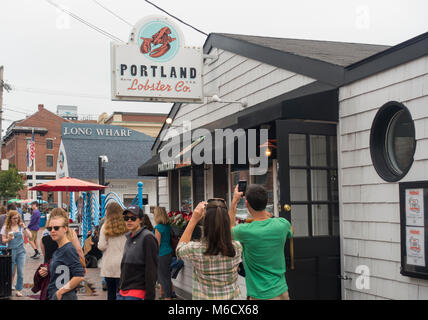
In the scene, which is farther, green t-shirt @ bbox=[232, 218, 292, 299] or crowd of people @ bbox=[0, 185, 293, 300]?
green t-shirt @ bbox=[232, 218, 292, 299]

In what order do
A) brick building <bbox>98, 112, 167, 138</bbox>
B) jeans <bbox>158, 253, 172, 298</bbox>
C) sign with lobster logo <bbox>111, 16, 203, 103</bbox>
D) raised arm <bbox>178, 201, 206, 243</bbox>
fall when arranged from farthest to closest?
1. brick building <bbox>98, 112, 167, 138</bbox>
2. jeans <bbox>158, 253, 172, 298</bbox>
3. sign with lobster logo <bbox>111, 16, 203, 103</bbox>
4. raised arm <bbox>178, 201, 206, 243</bbox>

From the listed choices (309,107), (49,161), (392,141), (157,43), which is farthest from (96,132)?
(49,161)

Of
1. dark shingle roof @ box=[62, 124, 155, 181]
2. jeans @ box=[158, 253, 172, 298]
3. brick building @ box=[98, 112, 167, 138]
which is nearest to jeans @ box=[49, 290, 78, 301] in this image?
jeans @ box=[158, 253, 172, 298]

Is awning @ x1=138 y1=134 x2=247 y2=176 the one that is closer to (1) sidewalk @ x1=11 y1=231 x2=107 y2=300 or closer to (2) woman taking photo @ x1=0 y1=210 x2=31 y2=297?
(1) sidewalk @ x1=11 y1=231 x2=107 y2=300

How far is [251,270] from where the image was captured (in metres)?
4.09

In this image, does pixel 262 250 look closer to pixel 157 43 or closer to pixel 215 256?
pixel 215 256

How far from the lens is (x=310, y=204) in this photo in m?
6.45

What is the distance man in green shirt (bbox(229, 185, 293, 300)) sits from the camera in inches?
158

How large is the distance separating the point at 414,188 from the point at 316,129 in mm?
1545

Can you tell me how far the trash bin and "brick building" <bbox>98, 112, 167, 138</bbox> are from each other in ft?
165

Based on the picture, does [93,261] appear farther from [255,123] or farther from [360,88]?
[360,88]

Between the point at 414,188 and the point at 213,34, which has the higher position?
the point at 213,34

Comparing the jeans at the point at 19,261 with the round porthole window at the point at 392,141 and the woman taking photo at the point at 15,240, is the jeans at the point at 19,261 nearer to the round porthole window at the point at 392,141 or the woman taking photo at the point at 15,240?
the woman taking photo at the point at 15,240
